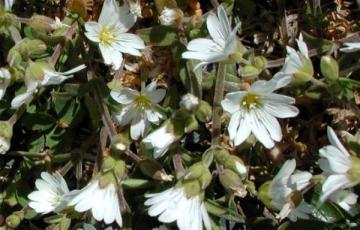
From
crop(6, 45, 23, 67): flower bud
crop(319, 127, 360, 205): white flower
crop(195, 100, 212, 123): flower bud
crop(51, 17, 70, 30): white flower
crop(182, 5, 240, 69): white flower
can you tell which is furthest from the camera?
crop(51, 17, 70, 30): white flower

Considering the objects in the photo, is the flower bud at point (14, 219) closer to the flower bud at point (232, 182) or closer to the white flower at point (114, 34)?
the white flower at point (114, 34)

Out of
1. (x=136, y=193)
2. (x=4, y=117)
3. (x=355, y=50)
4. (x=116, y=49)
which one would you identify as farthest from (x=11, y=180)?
(x=355, y=50)

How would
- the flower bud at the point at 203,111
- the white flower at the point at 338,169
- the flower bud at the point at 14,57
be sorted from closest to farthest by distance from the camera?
1. the white flower at the point at 338,169
2. the flower bud at the point at 203,111
3. the flower bud at the point at 14,57

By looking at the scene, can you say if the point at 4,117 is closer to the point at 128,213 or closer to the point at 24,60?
the point at 24,60

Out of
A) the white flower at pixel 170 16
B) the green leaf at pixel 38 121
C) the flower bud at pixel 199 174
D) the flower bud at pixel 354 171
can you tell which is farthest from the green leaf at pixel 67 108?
the flower bud at pixel 354 171

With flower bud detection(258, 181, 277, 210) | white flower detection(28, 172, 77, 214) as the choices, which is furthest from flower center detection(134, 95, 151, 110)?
flower bud detection(258, 181, 277, 210)

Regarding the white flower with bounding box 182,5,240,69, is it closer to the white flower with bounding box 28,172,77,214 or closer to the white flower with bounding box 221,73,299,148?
the white flower with bounding box 221,73,299,148

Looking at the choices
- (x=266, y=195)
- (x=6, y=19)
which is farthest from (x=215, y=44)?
(x=6, y=19)
